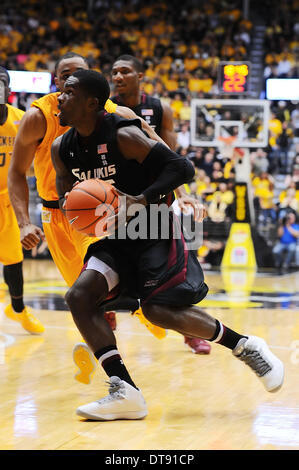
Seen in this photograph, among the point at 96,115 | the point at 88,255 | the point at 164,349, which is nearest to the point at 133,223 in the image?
the point at 88,255

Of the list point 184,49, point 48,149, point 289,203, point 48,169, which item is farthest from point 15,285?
point 184,49

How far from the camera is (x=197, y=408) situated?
4.09 meters

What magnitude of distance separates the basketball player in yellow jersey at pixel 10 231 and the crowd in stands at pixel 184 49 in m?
8.52

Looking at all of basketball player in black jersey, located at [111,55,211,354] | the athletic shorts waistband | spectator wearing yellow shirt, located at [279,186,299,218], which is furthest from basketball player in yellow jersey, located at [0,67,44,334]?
spectator wearing yellow shirt, located at [279,186,299,218]

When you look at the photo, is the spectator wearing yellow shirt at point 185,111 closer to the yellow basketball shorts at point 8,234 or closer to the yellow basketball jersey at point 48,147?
the yellow basketball shorts at point 8,234

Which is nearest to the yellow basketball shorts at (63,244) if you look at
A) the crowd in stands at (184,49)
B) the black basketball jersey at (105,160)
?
the black basketball jersey at (105,160)

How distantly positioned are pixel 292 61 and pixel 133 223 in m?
15.8

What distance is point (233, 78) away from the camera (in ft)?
46.3

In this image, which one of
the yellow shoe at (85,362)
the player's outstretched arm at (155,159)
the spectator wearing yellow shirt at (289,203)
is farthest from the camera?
the spectator wearing yellow shirt at (289,203)

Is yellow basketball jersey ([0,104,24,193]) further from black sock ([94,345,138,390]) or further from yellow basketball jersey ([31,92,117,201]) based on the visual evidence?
black sock ([94,345,138,390])

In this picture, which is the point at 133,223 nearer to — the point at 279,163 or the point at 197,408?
the point at 197,408

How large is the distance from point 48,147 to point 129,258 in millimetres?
1506

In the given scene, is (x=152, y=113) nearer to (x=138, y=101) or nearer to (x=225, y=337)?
(x=138, y=101)

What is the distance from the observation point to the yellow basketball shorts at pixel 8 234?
6.37m
